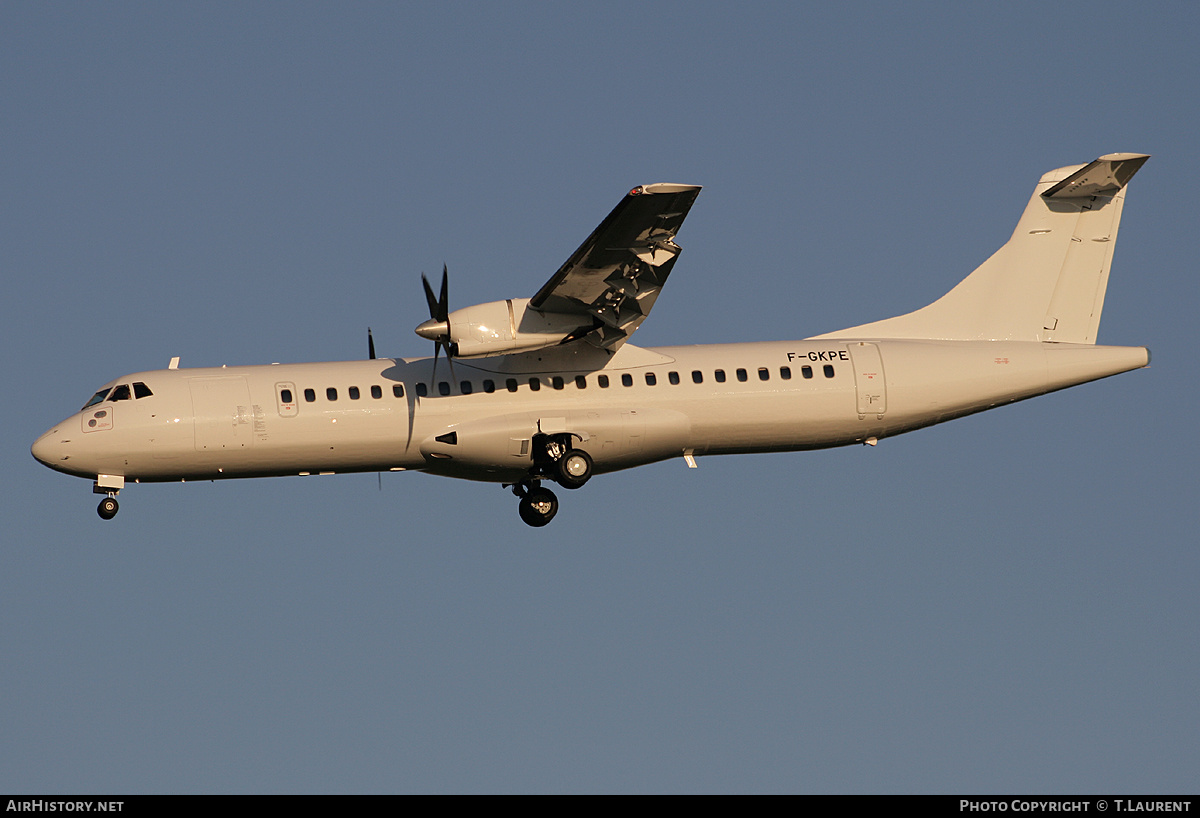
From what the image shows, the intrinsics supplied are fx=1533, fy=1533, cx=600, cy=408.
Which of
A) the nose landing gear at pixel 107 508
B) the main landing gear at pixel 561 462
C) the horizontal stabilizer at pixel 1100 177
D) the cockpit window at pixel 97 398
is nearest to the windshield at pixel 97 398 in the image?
the cockpit window at pixel 97 398

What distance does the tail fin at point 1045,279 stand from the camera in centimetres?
2889

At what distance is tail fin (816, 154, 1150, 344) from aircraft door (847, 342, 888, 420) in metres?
1.47

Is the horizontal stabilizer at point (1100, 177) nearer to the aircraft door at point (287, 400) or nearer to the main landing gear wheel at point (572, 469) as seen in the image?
the main landing gear wheel at point (572, 469)

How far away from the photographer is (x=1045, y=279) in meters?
29.2

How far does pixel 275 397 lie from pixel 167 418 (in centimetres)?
181

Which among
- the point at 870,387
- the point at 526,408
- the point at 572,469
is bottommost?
the point at 572,469

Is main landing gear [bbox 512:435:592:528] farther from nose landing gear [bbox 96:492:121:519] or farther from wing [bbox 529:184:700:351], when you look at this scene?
nose landing gear [bbox 96:492:121:519]

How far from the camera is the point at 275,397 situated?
25.9m

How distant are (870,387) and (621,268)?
553 centimetres

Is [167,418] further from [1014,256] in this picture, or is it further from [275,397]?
[1014,256]

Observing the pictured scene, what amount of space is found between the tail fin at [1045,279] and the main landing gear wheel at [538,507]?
5.96 meters

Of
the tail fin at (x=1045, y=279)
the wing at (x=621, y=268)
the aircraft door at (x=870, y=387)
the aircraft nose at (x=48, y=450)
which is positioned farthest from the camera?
the tail fin at (x=1045, y=279)

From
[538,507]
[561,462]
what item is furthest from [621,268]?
[538,507]

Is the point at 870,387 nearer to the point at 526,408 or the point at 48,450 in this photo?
the point at 526,408
